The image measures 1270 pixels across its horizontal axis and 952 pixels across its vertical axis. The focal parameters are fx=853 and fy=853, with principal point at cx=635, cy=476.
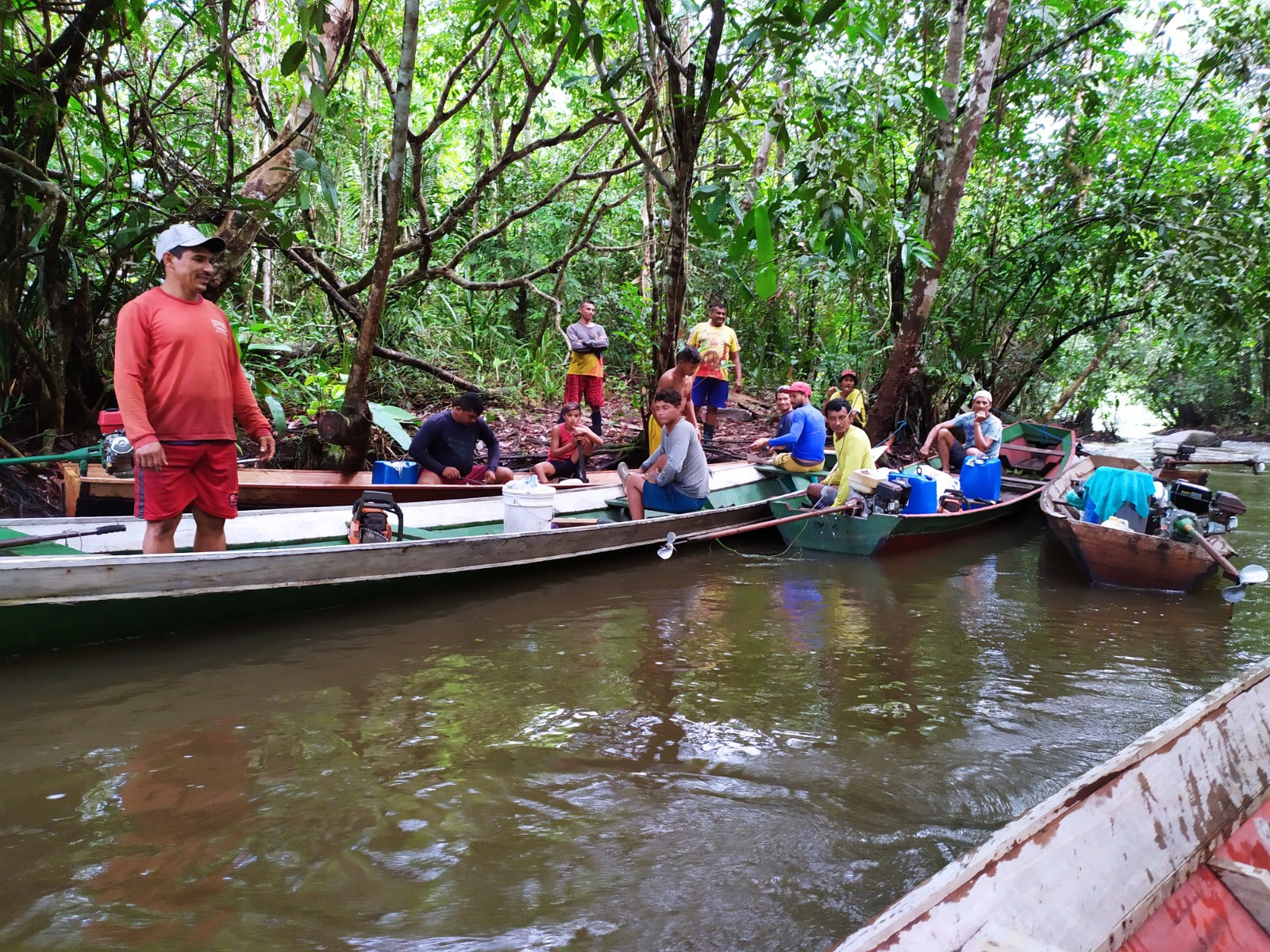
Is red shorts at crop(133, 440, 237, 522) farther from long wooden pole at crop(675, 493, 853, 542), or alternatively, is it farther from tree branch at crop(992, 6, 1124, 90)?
tree branch at crop(992, 6, 1124, 90)

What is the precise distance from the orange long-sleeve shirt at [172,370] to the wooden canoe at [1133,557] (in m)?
6.25

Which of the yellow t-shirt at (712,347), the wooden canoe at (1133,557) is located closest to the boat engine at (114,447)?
the yellow t-shirt at (712,347)

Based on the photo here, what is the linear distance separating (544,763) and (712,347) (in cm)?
763

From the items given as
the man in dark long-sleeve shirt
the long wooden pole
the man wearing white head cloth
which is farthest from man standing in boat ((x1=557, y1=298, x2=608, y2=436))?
the man wearing white head cloth

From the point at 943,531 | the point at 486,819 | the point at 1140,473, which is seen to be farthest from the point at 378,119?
the point at 486,819

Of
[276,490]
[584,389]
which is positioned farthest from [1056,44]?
[276,490]

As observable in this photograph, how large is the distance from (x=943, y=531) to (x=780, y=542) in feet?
5.23

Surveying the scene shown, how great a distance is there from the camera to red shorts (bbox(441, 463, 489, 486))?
7.57 meters

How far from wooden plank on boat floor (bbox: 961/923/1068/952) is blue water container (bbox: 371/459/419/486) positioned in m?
6.52

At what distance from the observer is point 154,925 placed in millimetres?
2527

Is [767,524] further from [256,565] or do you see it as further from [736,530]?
[256,565]

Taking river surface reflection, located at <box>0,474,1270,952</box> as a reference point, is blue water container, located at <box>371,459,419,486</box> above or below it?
above

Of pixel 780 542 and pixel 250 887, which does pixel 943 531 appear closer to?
pixel 780 542

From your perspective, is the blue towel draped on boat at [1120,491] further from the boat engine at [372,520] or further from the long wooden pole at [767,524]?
the boat engine at [372,520]
